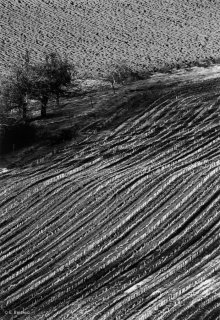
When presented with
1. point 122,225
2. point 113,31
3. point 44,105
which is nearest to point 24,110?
point 44,105

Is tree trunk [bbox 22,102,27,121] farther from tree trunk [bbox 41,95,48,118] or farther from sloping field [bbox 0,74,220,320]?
sloping field [bbox 0,74,220,320]

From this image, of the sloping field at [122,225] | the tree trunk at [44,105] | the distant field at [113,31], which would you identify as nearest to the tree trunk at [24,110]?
the tree trunk at [44,105]

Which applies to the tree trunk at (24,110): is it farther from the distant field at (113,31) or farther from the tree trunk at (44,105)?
the distant field at (113,31)

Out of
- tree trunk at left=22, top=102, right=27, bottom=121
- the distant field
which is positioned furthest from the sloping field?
the distant field

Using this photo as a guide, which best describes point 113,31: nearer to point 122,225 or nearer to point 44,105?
point 44,105

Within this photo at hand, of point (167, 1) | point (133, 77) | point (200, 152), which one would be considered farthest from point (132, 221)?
point (167, 1)
